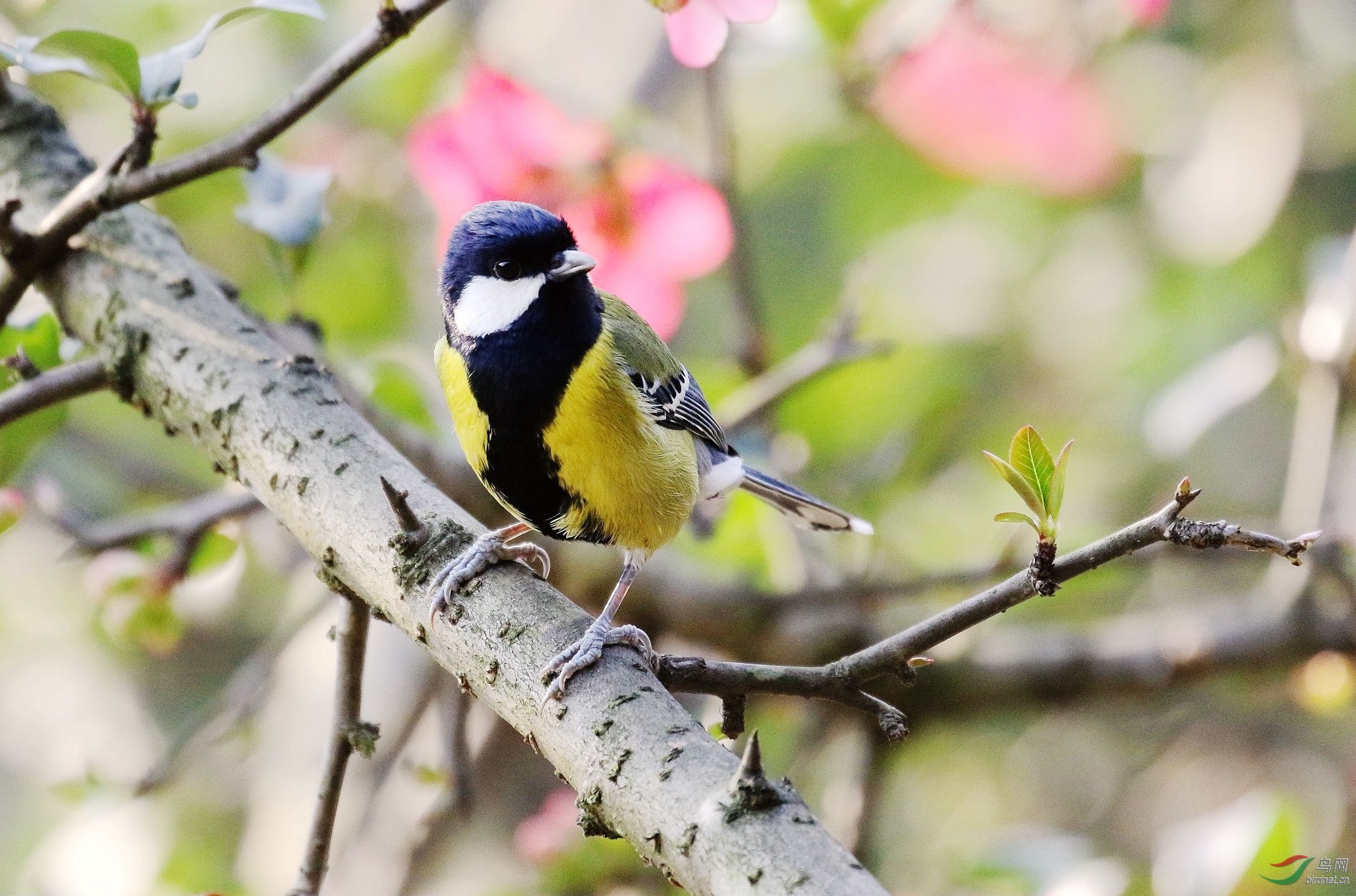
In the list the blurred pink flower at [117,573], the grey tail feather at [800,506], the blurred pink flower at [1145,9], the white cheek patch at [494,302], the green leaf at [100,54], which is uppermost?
the blurred pink flower at [1145,9]

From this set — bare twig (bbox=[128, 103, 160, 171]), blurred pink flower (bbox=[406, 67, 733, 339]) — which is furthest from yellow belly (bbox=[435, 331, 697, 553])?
blurred pink flower (bbox=[406, 67, 733, 339])

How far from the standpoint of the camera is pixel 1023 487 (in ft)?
3.53

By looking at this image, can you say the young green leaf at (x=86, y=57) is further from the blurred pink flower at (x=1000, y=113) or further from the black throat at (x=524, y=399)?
the blurred pink flower at (x=1000, y=113)

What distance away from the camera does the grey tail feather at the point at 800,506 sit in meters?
2.26

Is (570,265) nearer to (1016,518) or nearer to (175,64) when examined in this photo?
(175,64)

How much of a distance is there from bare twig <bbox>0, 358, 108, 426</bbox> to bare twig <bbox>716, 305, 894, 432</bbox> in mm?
1325

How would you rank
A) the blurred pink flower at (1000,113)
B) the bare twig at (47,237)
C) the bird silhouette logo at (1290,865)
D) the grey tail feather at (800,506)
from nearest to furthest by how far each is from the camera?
the bare twig at (47,237) < the bird silhouette logo at (1290,865) < the grey tail feather at (800,506) < the blurred pink flower at (1000,113)

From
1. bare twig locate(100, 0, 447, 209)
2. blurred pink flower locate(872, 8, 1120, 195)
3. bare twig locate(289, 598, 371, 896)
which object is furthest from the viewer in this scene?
blurred pink flower locate(872, 8, 1120, 195)

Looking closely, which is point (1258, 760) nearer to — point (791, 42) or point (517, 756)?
point (517, 756)

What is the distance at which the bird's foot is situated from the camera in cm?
117

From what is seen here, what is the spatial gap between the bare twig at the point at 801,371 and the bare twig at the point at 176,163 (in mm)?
1267

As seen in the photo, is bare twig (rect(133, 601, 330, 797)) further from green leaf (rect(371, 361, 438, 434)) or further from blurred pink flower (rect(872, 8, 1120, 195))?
blurred pink flower (rect(872, 8, 1120, 195))
